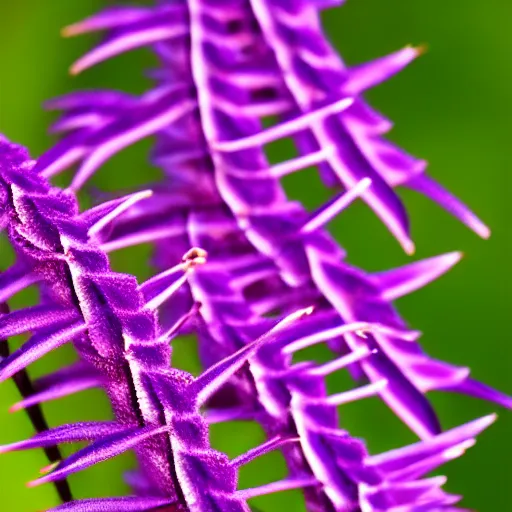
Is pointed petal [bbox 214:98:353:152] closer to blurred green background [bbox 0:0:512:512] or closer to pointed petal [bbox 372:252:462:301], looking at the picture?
pointed petal [bbox 372:252:462:301]

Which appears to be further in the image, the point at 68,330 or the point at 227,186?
the point at 227,186

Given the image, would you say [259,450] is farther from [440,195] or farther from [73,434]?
[440,195]

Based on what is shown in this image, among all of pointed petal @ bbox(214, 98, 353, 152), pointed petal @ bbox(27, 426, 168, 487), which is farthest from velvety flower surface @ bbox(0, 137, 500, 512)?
pointed petal @ bbox(214, 98, 353, 152)

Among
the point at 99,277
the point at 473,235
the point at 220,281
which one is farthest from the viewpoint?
the point at 473,235

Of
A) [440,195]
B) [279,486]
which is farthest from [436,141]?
[279,486]

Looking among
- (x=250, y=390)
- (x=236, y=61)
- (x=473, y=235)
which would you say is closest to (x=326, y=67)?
(x=236, y=61)

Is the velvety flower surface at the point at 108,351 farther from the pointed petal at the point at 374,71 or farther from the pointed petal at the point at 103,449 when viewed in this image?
the pointed petal at the point at 374,71

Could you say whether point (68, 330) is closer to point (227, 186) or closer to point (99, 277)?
point (99, 277)

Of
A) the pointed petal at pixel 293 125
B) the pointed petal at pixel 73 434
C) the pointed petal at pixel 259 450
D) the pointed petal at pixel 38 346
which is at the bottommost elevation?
the pointed petal at pixel 259 450

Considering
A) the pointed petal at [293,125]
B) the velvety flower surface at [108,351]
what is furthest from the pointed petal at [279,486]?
the pointed petal at [293,125]
